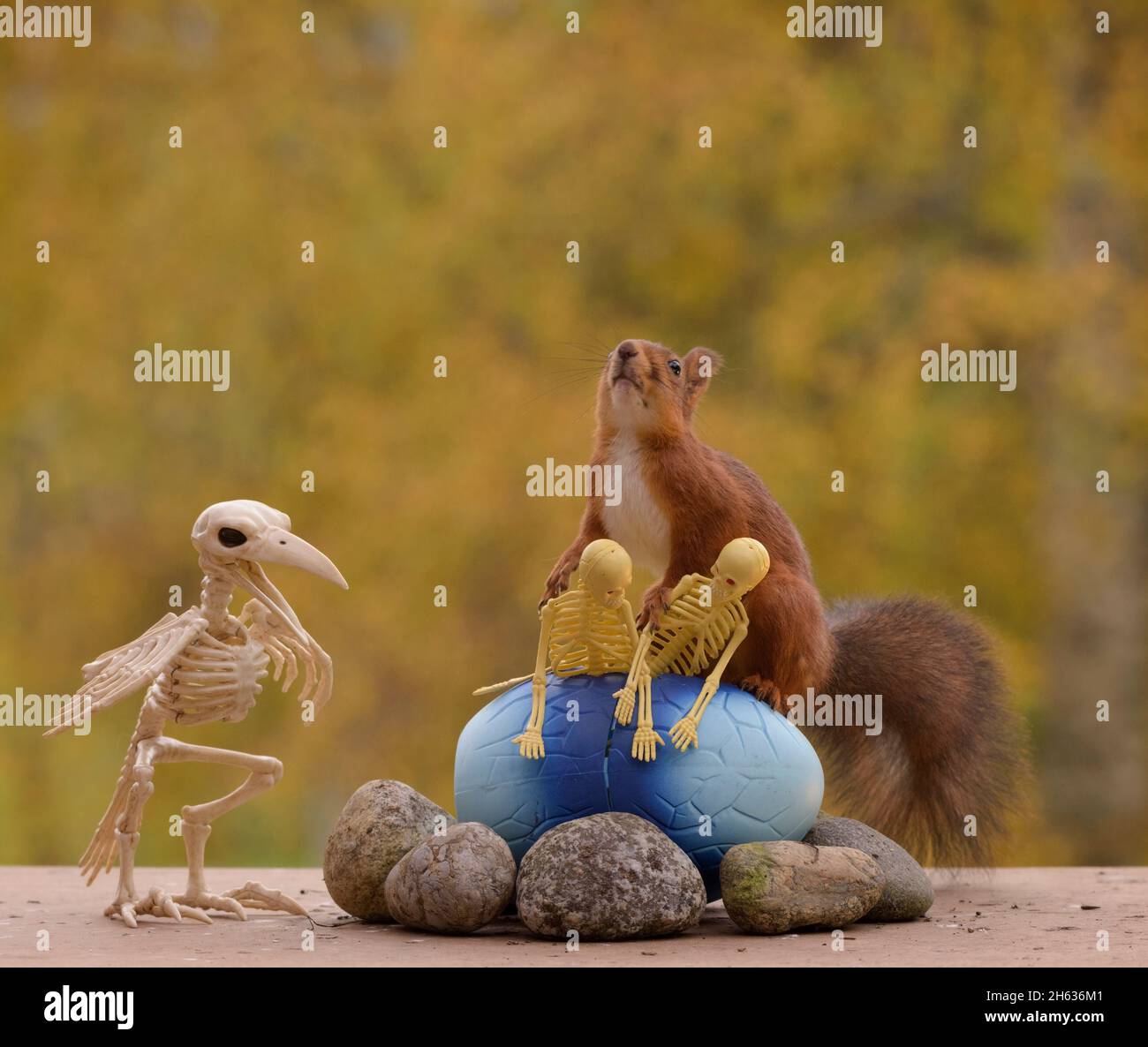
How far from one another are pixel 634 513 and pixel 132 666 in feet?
4.75

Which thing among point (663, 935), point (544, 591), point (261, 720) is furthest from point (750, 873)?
point (261, 720)

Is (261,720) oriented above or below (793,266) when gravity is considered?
below

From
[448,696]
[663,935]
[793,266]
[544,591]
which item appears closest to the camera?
[663,935]

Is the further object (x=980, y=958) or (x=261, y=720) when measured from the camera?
(x=261, y=720)

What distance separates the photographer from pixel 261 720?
31.7 ft

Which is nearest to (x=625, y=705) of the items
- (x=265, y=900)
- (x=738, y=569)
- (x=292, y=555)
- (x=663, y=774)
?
(x=663, y=774)

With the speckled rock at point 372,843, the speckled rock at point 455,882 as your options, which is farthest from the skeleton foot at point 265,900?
the speckled rock at point 455,882

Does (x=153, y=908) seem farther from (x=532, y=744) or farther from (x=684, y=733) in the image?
(x=684, y=733)

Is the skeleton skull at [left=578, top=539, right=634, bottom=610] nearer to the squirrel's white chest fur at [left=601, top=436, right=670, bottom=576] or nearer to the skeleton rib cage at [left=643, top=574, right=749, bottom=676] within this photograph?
the skeleton rib cage at [left=643, top=574, right=749, bottom=676]

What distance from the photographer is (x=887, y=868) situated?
465cm

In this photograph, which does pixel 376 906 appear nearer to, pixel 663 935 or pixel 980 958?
pixel 663 935

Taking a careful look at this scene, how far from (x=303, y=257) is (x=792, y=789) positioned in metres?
5.86

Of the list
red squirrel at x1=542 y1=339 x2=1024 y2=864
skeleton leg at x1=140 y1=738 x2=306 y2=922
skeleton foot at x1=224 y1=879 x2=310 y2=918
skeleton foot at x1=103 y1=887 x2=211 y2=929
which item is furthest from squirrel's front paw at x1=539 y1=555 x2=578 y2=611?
skeleton foot at x1=103 y1=887 x2=211 y2=929

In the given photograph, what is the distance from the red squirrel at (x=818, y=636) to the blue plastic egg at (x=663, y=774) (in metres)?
0.22
